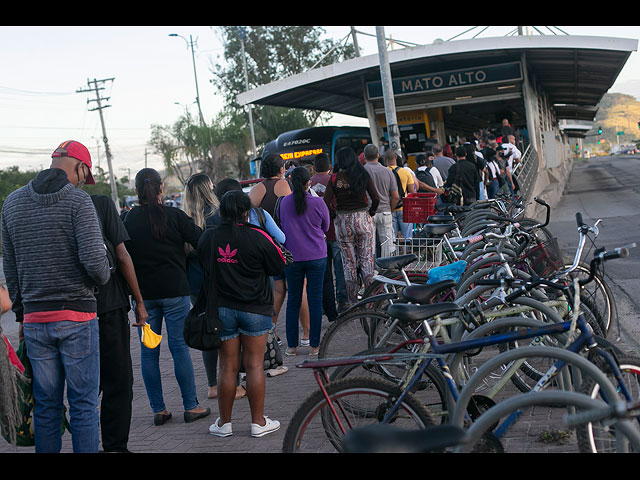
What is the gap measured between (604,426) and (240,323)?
9.00 ft

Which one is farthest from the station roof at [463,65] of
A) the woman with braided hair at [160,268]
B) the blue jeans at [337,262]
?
the woman with braided hair at [160,268]

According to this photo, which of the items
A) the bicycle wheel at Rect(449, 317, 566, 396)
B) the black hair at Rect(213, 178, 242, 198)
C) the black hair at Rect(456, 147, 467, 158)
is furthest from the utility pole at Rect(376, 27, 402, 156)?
the bicycle wheel at Rect(449, 317, 566, 396)

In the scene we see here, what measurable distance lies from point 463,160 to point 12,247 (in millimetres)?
9284

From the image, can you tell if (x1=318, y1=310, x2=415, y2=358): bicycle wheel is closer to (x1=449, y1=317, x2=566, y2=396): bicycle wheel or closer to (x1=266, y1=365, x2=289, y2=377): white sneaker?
(x1=449, y1=317, x2=566, y2=396): bicycle wheel

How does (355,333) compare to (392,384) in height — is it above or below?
below

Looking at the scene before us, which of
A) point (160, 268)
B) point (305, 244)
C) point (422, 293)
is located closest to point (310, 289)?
point (305, 244)

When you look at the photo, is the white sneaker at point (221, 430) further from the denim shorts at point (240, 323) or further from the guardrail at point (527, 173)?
the guardrail at point (527, 173)

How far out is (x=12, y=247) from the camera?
4211 millimetres

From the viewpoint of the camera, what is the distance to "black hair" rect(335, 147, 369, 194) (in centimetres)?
775

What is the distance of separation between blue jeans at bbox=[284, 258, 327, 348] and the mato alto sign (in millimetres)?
16502

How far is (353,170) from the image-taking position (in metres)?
7.83

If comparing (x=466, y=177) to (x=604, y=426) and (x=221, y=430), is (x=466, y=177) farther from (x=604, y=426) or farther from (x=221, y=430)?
(x=604, y=426)
